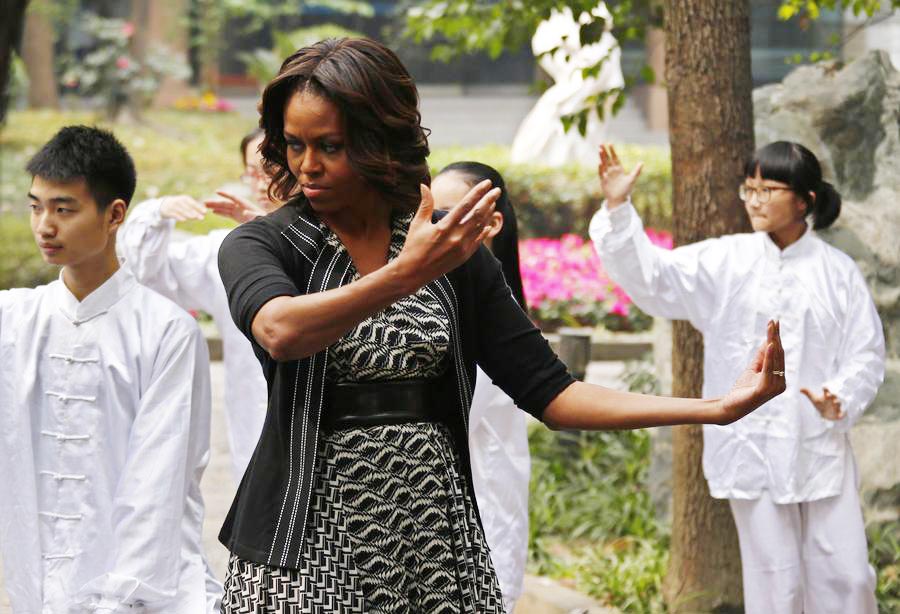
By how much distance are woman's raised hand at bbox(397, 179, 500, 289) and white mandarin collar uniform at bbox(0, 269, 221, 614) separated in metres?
1.54

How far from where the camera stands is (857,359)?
4719 millimetres

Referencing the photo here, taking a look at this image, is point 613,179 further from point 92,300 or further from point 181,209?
point 92,300

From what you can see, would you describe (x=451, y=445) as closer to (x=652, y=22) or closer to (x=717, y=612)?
(x=717, y=612)

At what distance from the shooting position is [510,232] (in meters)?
4.32

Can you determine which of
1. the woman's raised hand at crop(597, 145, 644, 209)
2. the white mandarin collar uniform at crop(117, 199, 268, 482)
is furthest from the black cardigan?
the white mandarin collar uniform at crop(117, 199, 268, 482)

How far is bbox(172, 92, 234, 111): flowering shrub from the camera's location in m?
22.8

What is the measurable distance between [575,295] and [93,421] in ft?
26.7

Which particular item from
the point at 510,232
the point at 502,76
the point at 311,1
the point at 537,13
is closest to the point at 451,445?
the point at 510,232

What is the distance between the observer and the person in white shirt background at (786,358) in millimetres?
4703

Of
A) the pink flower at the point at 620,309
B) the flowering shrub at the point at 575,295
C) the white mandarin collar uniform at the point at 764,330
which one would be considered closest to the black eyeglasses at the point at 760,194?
the white mandarin collar uniform at the point at 764,330

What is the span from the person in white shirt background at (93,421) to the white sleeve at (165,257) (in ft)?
3.33

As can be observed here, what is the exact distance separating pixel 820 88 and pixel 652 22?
2.55ft

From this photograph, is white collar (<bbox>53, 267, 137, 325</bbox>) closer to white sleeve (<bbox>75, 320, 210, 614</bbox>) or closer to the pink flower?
white sleeve (<bbox>75, 320, 210, 614</bbox>)

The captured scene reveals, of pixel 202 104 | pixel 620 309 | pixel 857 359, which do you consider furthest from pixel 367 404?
pixel 202 104
